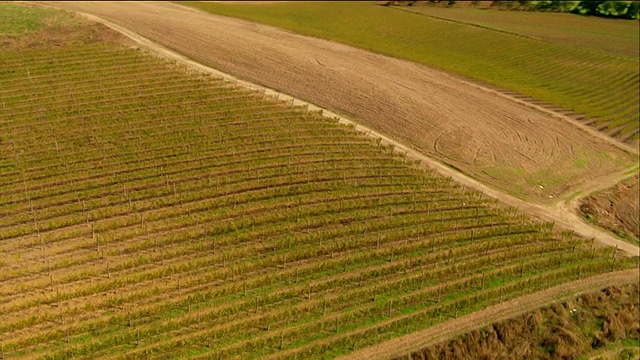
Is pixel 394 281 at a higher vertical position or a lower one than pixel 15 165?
lower

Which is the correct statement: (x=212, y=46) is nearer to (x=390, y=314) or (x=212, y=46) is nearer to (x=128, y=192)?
(x=128, y=192)

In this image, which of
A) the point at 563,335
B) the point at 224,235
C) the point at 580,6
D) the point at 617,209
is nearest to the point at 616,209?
the point at 617,209

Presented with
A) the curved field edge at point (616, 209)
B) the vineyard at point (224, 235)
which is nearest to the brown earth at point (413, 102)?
the curved field edge at point (616, 209)

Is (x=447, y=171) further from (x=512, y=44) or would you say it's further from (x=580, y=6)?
(x=580, y=6)

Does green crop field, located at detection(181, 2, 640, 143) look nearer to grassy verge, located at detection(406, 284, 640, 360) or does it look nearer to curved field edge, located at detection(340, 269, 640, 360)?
curved field edge, located at detection(340, 269, 640, 360)

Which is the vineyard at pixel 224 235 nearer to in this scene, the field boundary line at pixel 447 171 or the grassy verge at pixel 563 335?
the field boundary line at pixel 447 171

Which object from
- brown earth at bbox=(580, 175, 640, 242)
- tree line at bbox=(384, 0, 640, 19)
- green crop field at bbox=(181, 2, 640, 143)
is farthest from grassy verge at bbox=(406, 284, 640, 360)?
tree line at bbox=(384, 0, 640, 19)

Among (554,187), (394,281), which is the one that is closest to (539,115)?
(554,187)
